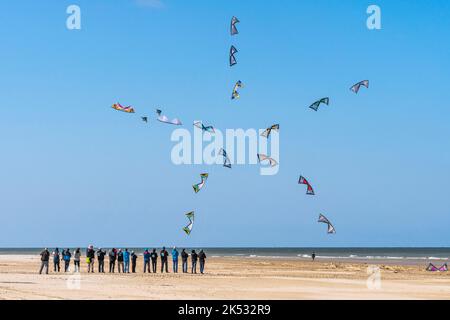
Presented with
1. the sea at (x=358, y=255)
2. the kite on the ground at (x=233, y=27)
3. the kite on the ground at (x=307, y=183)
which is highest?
the kite on the ground at (x=233, y=27)

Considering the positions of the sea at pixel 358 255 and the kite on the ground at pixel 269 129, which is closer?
the kite on the ground at pixel 269 129

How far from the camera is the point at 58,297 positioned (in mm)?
19062

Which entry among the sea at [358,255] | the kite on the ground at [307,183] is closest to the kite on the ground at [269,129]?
the kite on the ground at [307,183]

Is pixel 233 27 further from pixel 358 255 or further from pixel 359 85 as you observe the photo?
pixel 358 255

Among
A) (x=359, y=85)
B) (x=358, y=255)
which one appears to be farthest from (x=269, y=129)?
(x=358, y=255)

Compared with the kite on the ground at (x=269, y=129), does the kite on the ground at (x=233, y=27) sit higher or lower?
higher

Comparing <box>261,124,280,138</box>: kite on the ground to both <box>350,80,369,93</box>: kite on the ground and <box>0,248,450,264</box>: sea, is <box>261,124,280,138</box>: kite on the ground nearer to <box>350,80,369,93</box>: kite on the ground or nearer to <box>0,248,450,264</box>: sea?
<box>350,80,369,93</box>: kite on the ground

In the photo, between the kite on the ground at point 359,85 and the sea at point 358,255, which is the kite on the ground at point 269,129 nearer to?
the kite on the ground at point 359,85

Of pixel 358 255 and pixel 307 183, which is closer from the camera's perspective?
pixel 307 183
